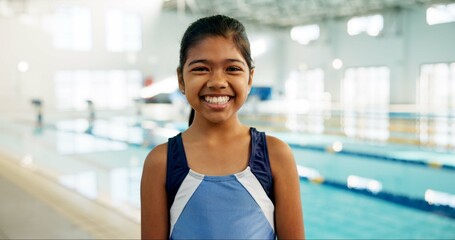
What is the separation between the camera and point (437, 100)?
14.5 meters

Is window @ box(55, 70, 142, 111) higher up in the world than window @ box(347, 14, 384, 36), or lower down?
lower down

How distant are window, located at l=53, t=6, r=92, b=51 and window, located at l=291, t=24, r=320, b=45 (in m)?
9.39

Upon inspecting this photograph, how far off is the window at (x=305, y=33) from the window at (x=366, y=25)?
1.77 metres

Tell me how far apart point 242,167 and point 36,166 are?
4.73 meters

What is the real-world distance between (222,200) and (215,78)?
0.26m

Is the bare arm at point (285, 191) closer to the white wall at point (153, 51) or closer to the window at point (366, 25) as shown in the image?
the white wall at point (153, 51)

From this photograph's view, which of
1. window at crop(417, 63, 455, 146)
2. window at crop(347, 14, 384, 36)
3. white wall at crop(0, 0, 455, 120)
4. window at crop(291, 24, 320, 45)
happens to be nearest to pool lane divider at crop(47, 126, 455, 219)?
window at crop(417, 63, 455, 146)

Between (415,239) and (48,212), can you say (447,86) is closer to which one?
(415,239)

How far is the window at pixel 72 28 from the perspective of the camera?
52.4 ft

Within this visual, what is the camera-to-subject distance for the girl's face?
3.20ft

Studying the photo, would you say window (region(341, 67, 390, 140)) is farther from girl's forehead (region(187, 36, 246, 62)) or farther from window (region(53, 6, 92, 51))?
girl's forehead (region(187, 36, 246, 62))

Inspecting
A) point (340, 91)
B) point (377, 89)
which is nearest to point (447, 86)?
point (377, 89)

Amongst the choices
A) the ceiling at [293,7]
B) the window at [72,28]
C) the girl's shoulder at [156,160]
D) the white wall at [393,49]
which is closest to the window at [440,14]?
the white wall at [393,49]

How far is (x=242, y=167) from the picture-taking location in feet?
3.27
